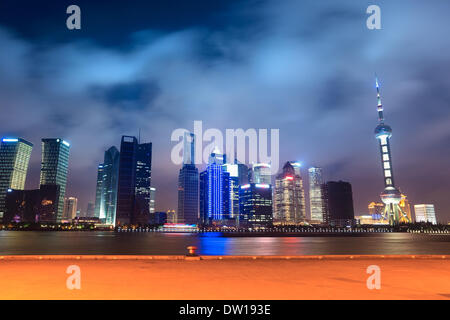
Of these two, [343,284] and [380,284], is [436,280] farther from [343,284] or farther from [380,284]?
[343,284]

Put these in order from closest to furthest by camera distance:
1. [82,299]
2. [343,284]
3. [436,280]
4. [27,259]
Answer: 1. [82,299]
2. [343,284]
3. [436,280]
4. [27,259]

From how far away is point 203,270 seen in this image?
15984mm

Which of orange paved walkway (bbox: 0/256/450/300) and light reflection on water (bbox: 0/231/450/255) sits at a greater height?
orange paved walkway (bbox: 0/256/450/300)

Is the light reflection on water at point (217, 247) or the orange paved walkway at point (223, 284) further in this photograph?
the light reflection on water at point (217, 247)

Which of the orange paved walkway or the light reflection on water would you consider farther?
the light reflection on water

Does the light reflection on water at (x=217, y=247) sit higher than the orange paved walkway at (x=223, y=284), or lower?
lower

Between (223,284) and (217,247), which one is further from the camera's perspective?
(217,247)

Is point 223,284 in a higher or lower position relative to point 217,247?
higher

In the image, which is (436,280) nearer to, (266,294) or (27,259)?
(266,294)
